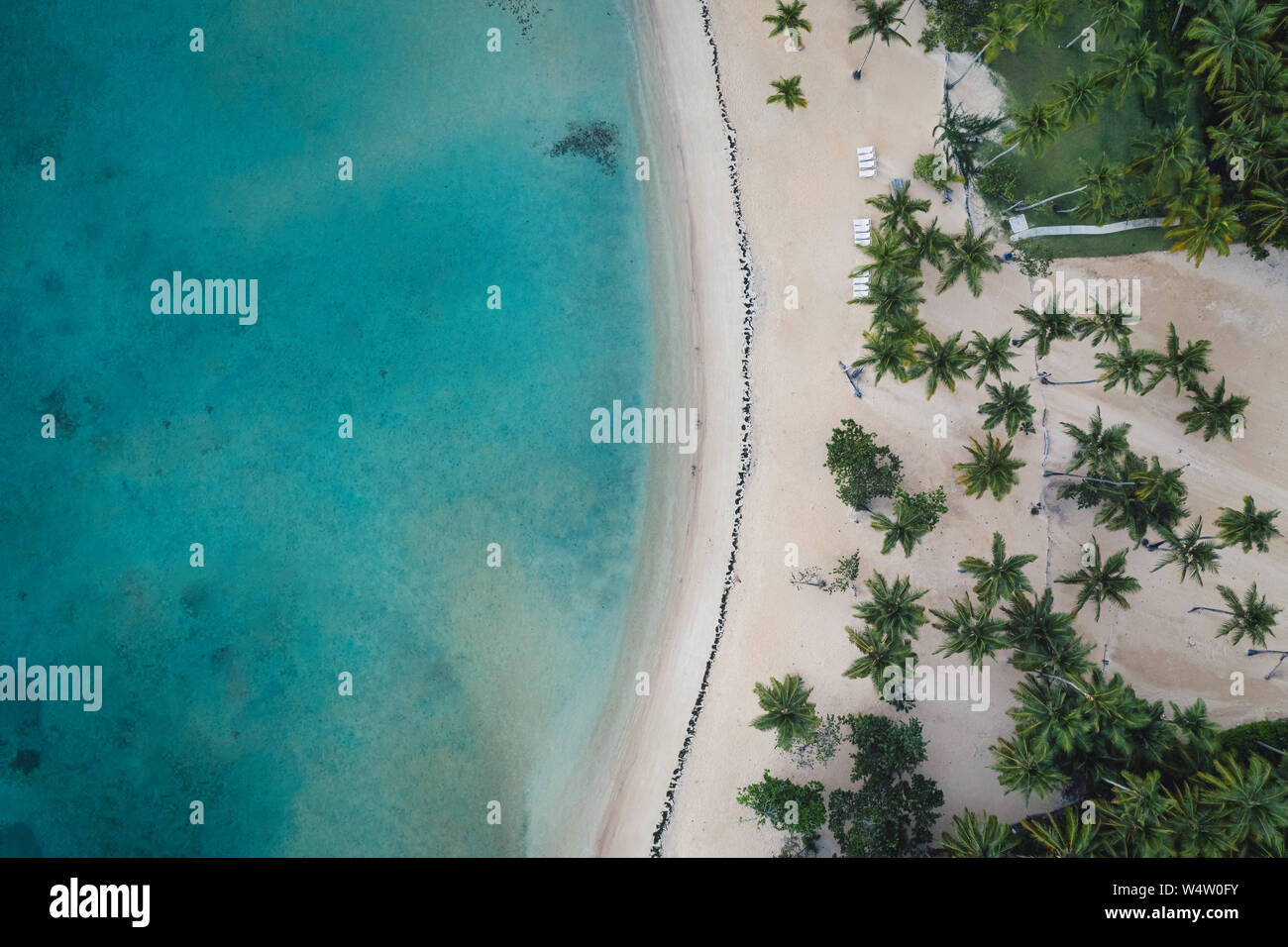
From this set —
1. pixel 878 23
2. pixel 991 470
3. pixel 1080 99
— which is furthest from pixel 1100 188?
pixel 991 470

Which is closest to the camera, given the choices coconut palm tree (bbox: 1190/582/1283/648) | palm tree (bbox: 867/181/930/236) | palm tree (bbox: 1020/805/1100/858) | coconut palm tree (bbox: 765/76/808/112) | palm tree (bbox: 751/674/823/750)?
palm tree (bbox: 1020/805/1100/858)

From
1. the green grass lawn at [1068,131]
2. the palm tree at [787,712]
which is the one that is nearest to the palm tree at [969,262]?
the green grass lawn at [1068,131]

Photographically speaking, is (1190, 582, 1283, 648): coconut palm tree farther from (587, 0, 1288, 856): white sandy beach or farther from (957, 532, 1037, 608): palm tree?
(957, 532, 1037, 608): palm tree

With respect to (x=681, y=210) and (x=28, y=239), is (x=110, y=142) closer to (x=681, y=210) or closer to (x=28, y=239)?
(x=28, y=239)

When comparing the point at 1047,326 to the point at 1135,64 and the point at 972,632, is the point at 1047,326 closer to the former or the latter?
the point at 1135,64

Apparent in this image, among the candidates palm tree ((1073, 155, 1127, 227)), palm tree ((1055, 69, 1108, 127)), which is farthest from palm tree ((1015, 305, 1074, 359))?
palm tree ((1055, 69, 1108, 127))

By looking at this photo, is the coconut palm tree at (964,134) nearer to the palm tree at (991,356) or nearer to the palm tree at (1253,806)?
the palm tree at (991,356)
